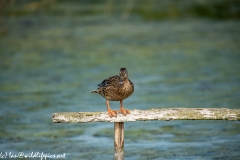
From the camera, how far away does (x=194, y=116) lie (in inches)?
296

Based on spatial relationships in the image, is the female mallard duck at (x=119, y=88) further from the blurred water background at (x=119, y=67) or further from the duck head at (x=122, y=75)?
the blurred water background at (x=119, y=67)

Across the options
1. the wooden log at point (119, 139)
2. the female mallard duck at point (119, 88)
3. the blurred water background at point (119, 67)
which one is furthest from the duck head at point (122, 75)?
the blurred water background at point (119, 67)

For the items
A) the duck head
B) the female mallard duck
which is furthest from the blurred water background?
the duck head

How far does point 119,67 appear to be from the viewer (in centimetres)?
1783

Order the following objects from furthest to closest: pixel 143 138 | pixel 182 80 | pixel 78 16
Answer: pixel 78 16
pixel 182 80
pixel 143 138

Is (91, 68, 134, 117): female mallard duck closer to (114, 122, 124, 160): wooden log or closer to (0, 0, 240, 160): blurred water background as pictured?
(114, 122, 124, 160): wooden log

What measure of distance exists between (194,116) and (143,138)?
3283mm

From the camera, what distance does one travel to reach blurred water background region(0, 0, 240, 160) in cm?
1043

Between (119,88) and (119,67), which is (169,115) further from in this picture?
(119,67)

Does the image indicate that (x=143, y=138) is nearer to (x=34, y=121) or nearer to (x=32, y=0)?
(x=34, y=121)

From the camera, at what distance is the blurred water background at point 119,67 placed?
1043 cm

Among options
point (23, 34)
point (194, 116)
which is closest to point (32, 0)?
point (23, 34)

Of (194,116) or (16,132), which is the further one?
(16,132)

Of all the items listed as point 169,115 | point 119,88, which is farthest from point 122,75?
point 169,115
